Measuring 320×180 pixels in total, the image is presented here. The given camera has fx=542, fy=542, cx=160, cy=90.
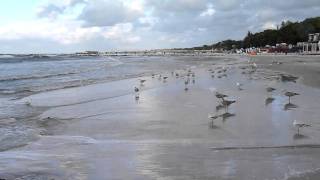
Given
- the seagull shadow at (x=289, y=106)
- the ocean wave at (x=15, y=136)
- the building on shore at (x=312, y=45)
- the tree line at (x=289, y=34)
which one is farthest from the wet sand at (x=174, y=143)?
the tree line at (x=289, y=34)

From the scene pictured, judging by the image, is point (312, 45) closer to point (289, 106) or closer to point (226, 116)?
point (289, 106)

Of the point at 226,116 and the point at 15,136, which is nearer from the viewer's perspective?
the point at 15,136

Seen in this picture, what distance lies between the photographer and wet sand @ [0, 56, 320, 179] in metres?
8.84

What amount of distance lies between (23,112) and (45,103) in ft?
10.2

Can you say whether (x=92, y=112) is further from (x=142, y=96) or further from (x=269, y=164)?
(x=269, y=164)

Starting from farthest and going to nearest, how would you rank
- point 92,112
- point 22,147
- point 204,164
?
point 92,112
point 22,147
point 204,164

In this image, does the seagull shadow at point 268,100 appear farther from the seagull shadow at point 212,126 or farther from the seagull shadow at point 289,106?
the seagull shadow at point 212,126

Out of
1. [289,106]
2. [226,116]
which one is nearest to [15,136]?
[226,116]

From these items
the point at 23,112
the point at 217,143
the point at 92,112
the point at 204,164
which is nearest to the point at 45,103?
the point at 23,112

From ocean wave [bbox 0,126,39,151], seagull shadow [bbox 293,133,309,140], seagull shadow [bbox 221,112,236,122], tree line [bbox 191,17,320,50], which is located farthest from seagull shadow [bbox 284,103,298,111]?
tree line [bbox 191,17,320,50]

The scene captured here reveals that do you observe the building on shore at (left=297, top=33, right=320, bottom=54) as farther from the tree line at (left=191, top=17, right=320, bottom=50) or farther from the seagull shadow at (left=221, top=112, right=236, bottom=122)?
the seagull shadow at (left=221, top=112, right=236, bottom=122)

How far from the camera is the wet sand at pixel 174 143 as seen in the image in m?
8.84

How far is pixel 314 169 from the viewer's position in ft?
28.1

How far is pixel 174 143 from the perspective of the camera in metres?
11.2
